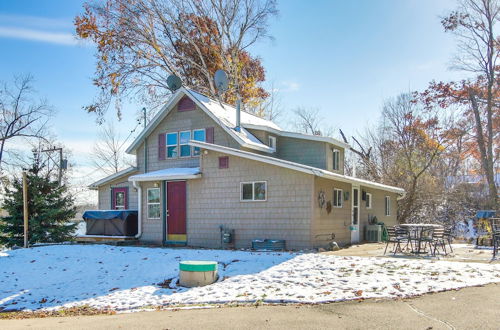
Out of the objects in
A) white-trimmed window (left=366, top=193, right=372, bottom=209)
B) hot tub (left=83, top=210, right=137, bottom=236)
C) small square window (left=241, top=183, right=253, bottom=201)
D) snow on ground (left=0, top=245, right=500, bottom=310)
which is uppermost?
small square window (left=241, top=183, right=253, bottom=201)

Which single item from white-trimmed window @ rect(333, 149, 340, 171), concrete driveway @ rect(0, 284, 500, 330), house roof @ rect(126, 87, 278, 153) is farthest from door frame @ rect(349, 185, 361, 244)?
concrete driveway @ rect(0, 284, 500, 330)

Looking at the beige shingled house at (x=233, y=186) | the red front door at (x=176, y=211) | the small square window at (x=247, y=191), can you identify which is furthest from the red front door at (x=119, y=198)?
the small square window at (x=247, y=191)

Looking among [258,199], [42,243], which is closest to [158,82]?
[42,243]

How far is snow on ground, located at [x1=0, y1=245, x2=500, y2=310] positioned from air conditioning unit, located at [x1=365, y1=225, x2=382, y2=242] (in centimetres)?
687

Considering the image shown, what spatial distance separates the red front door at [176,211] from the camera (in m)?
15.7

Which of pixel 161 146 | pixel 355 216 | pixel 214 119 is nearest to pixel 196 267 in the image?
pixel 214 119

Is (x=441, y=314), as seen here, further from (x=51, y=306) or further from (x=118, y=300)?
(x=51, y=306)

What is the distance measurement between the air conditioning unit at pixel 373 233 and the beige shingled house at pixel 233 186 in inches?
12.3

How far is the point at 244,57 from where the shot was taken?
30484 mm

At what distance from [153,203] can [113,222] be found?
6.00ft

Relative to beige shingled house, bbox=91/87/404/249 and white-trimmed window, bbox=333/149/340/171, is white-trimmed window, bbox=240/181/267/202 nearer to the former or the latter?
beige shingled house, bbox=91/87/404/249

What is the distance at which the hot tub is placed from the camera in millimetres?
16531

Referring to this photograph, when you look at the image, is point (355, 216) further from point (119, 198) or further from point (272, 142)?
point (119, 198)

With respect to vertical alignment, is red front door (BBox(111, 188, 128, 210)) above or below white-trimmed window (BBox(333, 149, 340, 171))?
below
